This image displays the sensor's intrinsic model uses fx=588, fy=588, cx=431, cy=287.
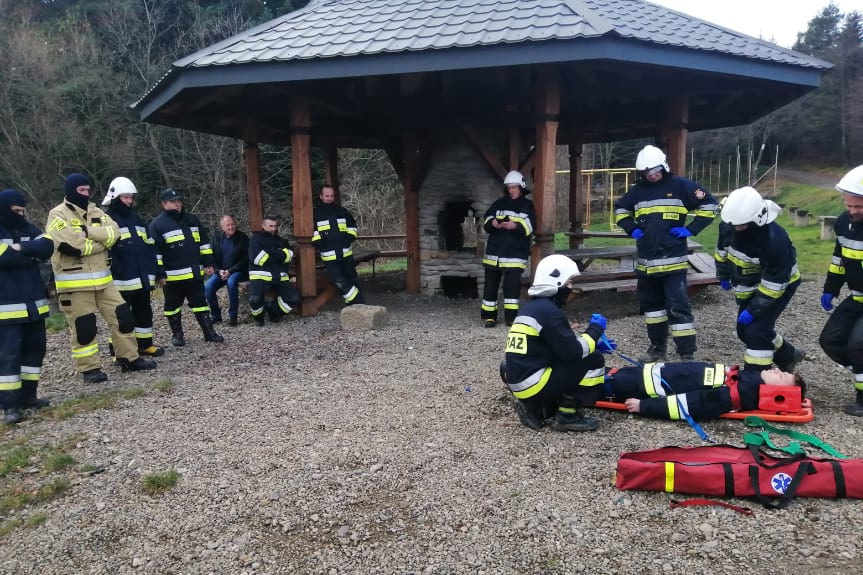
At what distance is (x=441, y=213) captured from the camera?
10008 mm

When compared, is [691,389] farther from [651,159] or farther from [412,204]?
[412,204]

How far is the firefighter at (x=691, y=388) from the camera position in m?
4.26

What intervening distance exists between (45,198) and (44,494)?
1882 cm

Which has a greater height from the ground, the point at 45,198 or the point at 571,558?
the point at 45,198

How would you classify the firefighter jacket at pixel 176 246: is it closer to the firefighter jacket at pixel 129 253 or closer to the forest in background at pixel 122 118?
the firefighter jacket at pixel 129 253

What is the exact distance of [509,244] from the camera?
743 centimetres

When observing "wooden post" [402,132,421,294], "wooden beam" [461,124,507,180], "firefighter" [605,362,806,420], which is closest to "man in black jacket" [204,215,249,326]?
"wooden post" [402,132,421,294]

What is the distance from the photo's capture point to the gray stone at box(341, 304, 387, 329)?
763 cm

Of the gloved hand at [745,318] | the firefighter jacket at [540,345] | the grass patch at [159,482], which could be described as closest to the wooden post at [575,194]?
the gloved hand at [745,318]

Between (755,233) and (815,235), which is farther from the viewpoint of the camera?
(815,235)

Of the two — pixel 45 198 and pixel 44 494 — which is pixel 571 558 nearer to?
pixel 44 494

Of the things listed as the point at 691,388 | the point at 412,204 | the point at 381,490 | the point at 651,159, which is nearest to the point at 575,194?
the point at 412,204

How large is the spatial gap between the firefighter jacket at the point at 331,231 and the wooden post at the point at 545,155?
2681 mm

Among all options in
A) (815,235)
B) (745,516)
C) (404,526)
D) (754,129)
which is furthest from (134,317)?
(754,129)
